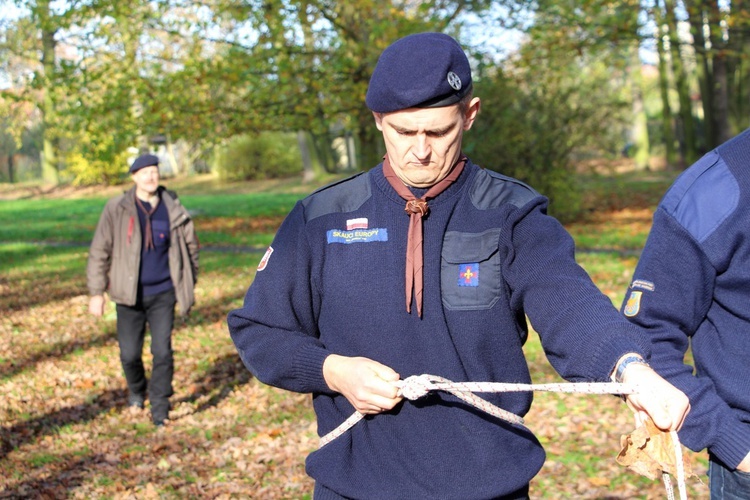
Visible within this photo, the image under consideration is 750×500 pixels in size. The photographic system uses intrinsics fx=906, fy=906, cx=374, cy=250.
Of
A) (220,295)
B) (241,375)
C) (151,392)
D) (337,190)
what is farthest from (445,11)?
(337,190)

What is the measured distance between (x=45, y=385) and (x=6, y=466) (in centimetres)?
238

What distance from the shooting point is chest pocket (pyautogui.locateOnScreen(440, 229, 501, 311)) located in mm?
2518

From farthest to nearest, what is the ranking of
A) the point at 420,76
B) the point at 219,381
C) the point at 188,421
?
the point at 219,381 → the point at 188,421 → the point at 420,76

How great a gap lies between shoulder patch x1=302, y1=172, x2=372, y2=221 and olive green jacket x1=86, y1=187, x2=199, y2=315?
201 inches

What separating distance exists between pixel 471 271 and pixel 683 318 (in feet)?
2.11

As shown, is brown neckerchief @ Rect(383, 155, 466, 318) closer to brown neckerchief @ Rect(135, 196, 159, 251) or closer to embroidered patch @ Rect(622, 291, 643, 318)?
embroidered patch @ Rect(622, 291, 643, 318)

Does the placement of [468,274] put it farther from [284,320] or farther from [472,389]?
[284,320]

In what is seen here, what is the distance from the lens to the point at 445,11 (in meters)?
17.2

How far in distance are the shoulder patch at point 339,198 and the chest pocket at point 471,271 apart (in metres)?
0.31

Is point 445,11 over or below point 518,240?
over

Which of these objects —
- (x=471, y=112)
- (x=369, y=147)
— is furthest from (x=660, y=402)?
Result: (x=369, y=147)

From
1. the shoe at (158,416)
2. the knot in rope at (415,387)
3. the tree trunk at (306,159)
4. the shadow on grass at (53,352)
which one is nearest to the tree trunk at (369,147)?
the shadow on grass at (53,352)

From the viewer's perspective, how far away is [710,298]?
2650 mm

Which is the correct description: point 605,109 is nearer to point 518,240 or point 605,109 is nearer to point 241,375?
point 241,375
